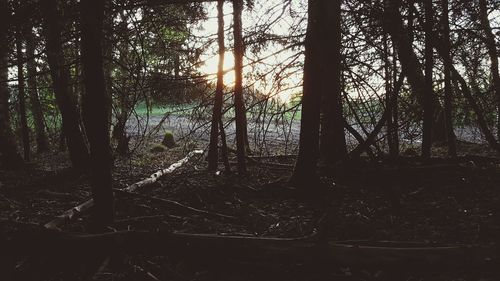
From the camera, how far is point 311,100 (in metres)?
7.09

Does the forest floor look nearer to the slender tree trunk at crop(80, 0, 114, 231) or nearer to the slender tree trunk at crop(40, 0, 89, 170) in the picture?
the slender tree trunk at crop(80, 0, 114, 231)

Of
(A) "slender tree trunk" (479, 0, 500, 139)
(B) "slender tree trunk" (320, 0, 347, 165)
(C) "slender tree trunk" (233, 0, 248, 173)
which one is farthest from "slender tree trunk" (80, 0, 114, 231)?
(A) "slender tree trunk" (479, 0, 500, 139)

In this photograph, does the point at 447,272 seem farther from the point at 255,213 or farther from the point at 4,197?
the point at 4,197

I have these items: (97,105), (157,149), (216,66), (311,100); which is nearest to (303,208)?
(311,100)

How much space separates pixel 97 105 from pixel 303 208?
3.75m

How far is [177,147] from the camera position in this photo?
61.0 ft

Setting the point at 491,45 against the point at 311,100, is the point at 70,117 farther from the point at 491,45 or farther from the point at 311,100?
the point at 491,45

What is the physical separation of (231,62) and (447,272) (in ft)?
25.8

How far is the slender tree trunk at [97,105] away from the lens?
4.06 metres

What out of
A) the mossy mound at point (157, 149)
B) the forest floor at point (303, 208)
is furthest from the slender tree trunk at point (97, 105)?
the mossy mound at point (157, 149)

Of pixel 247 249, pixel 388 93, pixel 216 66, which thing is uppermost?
pixel 216 66

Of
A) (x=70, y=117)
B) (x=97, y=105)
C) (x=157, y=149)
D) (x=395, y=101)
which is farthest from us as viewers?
(x=157, y=149)

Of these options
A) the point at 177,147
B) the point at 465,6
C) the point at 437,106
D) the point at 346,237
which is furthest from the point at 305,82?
the point at 177,147

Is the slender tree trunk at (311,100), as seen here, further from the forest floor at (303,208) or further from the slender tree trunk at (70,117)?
the slender tree trunk at (70,117)
